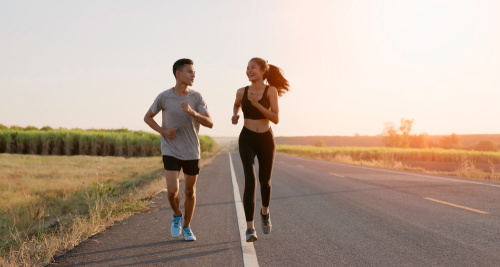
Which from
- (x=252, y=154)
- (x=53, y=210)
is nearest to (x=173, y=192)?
(x=252, y=154)

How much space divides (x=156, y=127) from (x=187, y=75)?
717 mm

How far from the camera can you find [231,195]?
965cm

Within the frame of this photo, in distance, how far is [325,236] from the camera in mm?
5281

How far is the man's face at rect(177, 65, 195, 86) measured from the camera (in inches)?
179

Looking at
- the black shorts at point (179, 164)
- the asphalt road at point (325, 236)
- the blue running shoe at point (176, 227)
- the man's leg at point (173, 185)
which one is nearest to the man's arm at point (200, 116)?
the black shorts at point (179, 164)

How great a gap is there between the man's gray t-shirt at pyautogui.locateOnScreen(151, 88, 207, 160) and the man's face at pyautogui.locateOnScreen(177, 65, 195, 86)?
0.17 meters

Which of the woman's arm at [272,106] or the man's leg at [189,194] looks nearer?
the woman's arm at [272,106]

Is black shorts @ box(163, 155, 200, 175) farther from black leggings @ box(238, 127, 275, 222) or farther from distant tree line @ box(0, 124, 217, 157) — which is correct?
distant tree line @ box(0, 124, 217, 157)

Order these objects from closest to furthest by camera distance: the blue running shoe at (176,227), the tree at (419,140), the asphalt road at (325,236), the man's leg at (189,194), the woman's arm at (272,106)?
1. the asphalt road at (325,236)
2. the woman's arm at (272,106)
3. the man's leg at (189,194)
4. the blue running shoe at (176,227)
5. the tree at (419,140)

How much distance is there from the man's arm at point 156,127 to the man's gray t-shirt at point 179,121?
0.08m

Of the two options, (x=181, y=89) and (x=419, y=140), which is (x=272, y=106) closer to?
(x=181, y=89)

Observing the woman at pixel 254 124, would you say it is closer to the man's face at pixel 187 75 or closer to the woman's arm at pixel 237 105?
the woman's arm at pixel 237 105

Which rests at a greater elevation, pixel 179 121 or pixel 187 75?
pixel 187 75

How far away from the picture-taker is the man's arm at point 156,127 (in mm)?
4465
